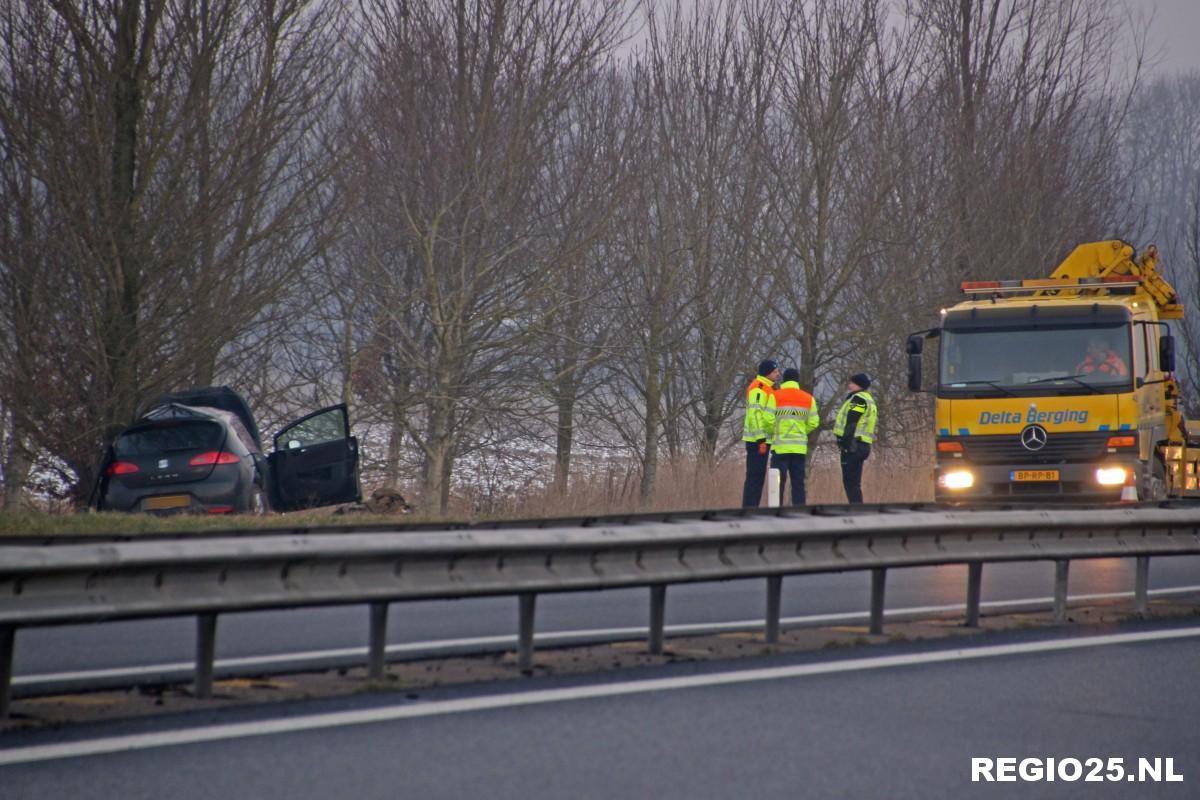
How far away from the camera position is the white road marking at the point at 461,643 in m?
7.18

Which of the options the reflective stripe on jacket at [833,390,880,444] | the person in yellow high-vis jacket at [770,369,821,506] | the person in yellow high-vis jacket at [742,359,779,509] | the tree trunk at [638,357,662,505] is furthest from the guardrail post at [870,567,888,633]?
the tree trunk at [638,357,662,505]

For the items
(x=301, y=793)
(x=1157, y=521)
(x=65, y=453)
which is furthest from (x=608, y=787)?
(x=65, y=453)

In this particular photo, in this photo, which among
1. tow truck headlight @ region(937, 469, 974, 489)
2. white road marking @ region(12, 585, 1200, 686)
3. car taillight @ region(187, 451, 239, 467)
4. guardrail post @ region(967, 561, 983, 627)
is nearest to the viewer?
white road marking @ region(12, 585, 1200, 686)

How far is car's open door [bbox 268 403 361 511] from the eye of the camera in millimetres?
17922

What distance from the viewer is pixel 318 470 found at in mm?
18016

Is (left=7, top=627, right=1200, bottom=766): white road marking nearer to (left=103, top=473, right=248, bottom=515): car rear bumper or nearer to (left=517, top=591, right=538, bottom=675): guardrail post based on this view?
(left=517, top=591, right=538, bottom=675): guardrail post

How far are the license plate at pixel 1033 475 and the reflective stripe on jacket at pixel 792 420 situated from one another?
8.34ft

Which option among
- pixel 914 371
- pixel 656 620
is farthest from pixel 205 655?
pixel 914 371

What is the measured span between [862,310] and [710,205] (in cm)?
366

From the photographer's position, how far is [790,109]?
26.3 metres

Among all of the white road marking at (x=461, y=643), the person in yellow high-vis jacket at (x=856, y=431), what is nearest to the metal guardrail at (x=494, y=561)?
the white road marking at (x=461, y=643)

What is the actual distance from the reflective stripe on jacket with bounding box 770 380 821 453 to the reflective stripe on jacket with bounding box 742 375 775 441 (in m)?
0.12

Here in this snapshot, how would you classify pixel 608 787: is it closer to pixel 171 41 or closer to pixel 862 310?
pixel 171 41

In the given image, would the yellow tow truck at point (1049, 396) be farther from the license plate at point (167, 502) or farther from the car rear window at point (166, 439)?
the license plate at point (167, 502)
